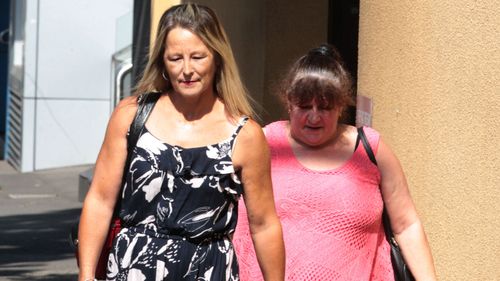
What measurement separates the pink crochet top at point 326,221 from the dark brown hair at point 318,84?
0.22 m

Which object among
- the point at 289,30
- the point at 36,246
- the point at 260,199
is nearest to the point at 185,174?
the point at 260,199

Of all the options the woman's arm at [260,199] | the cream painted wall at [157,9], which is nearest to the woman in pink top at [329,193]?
the woman's arm at [260,199]

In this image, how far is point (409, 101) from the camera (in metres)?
6.36

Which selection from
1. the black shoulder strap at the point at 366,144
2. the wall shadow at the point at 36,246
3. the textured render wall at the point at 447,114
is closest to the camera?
the black shoulder strap at the point at 366,144

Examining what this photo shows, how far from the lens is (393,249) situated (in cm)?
486

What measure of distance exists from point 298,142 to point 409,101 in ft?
5.45

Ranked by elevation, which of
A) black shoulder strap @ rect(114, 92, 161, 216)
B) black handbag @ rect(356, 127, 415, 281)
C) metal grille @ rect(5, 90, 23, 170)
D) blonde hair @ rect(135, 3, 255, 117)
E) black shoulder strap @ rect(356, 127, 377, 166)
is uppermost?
blonde hair @ rect(135, 3, 255, 117)

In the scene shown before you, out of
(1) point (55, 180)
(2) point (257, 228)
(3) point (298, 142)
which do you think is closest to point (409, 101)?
(3) point (298, 142)

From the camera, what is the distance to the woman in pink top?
4.61 metres

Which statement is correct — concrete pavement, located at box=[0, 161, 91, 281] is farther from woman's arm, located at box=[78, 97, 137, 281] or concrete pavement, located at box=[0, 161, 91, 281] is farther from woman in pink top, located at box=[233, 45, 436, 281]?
woman's arm, located at box=[78, 97, 137, 281]

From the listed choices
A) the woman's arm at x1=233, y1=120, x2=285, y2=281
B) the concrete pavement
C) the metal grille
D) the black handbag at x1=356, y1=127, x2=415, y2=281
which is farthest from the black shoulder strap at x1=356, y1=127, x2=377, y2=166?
the metal grille

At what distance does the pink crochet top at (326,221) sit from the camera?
460 centimetres

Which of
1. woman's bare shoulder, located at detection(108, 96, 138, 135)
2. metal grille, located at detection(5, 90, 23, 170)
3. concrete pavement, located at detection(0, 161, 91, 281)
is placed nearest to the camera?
woman's bare shoulder, located at detection(108, 96, 138, 135)

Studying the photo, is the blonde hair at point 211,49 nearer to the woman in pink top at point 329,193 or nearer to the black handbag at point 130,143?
the black handbag at point 130,143
